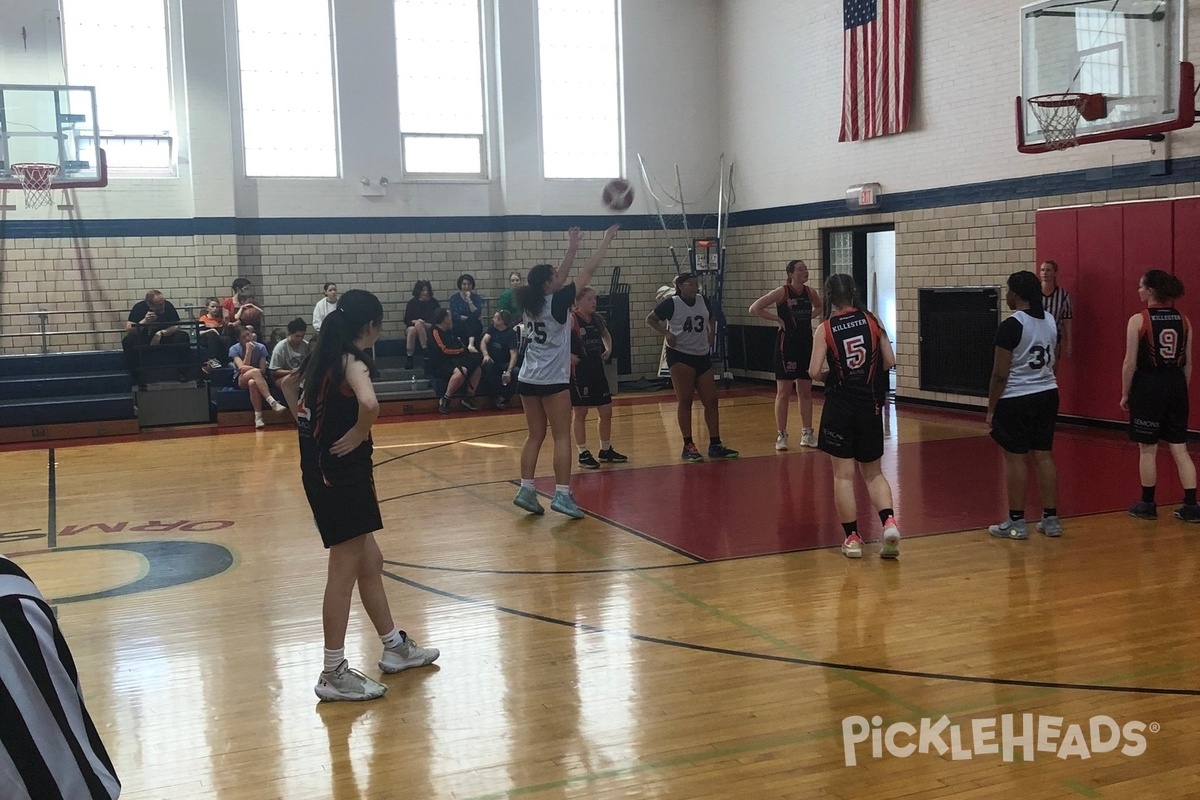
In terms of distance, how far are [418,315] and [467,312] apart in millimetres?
776

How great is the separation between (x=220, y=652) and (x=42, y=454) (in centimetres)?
888

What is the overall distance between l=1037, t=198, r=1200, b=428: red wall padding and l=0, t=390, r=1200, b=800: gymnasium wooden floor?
2314mm

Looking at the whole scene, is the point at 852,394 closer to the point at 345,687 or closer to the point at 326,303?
the point at 345,687

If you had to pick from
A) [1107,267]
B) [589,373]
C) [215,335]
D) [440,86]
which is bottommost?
[589,373]

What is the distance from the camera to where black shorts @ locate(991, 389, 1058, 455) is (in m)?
6.88

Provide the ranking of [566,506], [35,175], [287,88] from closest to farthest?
[566,506] < [35,175] < [287,88]

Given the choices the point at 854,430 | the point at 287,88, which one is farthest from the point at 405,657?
the point at 287,88

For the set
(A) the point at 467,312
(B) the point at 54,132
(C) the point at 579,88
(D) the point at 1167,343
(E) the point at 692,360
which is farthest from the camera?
(C) the point at 579,88

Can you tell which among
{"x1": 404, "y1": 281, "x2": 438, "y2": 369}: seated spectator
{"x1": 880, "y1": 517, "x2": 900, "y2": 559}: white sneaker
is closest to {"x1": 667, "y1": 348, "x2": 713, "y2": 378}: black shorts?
{"x1": 880, "y1": 517, "x2": 900, "y2": 559}: white sneaker

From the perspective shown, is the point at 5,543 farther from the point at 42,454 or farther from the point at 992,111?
the point at 992,111

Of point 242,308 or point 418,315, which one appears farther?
point 418,315

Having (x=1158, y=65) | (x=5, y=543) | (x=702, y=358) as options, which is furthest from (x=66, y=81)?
(x=1158, y=65)

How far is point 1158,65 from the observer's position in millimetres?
10484

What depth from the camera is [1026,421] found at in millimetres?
6895
